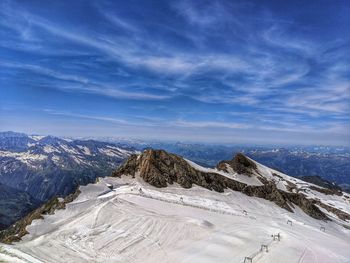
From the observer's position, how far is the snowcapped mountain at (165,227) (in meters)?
33.0

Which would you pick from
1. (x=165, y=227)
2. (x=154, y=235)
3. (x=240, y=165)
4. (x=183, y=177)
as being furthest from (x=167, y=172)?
(x=240, y=165)

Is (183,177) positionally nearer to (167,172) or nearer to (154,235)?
(167,172)

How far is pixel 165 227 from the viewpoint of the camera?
40281 mm

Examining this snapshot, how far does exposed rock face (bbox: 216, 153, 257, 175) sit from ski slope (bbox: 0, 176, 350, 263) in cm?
3554

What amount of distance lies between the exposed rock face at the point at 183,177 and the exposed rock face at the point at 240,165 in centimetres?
1667

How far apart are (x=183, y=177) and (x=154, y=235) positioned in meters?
27.8

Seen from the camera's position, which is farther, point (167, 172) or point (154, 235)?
point (167, 172)

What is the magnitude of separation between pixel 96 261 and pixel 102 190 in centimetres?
2293

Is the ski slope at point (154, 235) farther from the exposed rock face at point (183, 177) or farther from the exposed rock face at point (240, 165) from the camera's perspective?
the exposed rock face at point (240, 165)

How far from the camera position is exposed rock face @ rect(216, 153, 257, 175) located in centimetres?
9068

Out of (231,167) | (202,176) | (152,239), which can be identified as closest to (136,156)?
(202,176)

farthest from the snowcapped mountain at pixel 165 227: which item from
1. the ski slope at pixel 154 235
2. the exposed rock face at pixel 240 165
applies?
the exposed rock face at pixel 240 165

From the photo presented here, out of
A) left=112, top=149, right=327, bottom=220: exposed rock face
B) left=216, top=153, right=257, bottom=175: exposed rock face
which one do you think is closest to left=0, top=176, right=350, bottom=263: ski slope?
left=112, top=149, right=327, bottom=220: exposed rock face

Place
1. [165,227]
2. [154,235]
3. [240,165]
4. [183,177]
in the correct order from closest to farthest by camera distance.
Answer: [154,235]
[165,227]
[183,177]
[240,165]
